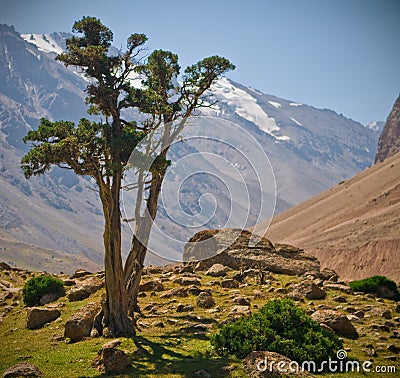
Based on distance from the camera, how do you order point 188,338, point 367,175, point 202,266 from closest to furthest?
point 188,338 → point 202,266 → point 367,175

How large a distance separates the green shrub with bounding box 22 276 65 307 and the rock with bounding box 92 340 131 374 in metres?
15.8

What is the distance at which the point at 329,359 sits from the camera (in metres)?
19.1

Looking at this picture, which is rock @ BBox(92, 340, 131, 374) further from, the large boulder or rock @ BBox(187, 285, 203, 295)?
the large boulder

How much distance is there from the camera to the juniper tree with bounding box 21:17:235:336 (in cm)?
2256

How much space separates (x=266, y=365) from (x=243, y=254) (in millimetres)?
25698

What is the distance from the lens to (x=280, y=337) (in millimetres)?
19688

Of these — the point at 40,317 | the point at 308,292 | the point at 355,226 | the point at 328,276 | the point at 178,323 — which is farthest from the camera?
the point at 355,226

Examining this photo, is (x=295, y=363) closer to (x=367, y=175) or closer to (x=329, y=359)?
(x=329, y=359)

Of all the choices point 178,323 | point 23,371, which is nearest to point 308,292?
point 178,323

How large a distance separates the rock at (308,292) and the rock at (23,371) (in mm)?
17261

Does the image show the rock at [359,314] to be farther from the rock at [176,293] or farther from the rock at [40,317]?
the rock at [40,317]

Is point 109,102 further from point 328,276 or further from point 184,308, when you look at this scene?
point 328,276

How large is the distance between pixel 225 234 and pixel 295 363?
27193mm

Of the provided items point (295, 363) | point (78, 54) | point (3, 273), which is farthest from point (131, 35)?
point (3, 273)
